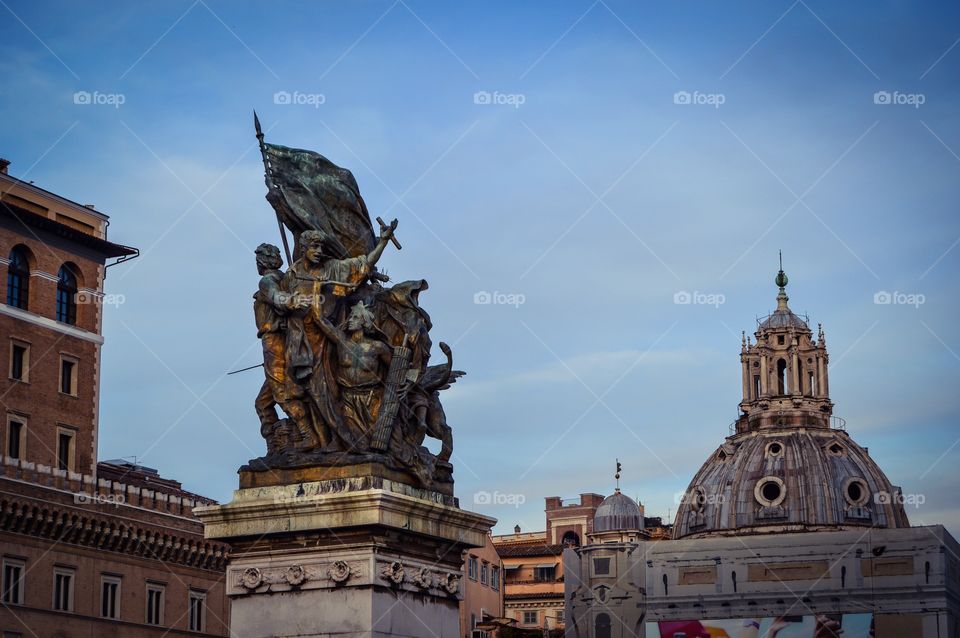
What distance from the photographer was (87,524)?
252ft

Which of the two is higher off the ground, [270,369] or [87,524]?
[87,524]

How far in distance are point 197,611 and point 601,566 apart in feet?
278

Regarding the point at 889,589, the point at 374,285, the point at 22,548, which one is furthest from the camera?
the point at 889,589

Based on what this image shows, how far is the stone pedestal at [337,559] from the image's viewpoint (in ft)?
55.3

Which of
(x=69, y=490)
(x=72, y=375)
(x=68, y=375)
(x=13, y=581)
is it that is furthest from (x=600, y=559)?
(x=13, y=581)

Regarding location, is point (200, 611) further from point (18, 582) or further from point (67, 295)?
point (67, 295)

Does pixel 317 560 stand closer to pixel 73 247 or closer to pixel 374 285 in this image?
pixel 374 285

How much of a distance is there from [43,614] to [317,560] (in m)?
60.8

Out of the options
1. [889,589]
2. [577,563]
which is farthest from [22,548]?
[889,589]

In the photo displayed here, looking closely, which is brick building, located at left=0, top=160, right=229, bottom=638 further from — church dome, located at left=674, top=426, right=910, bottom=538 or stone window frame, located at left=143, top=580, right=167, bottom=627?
church dome, located at left=674, top=426, right=910, bottom=538

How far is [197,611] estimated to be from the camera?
84688 millimetres

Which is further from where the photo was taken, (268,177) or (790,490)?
(790,490)

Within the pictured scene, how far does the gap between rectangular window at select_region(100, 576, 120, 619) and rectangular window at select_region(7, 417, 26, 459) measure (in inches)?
277

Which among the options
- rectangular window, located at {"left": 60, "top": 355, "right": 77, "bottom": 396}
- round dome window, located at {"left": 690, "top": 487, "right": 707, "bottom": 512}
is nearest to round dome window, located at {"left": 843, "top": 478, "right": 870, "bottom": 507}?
round dome window, located at {"left": 690, "top": 487, "right": 707, "bottom": 512}
